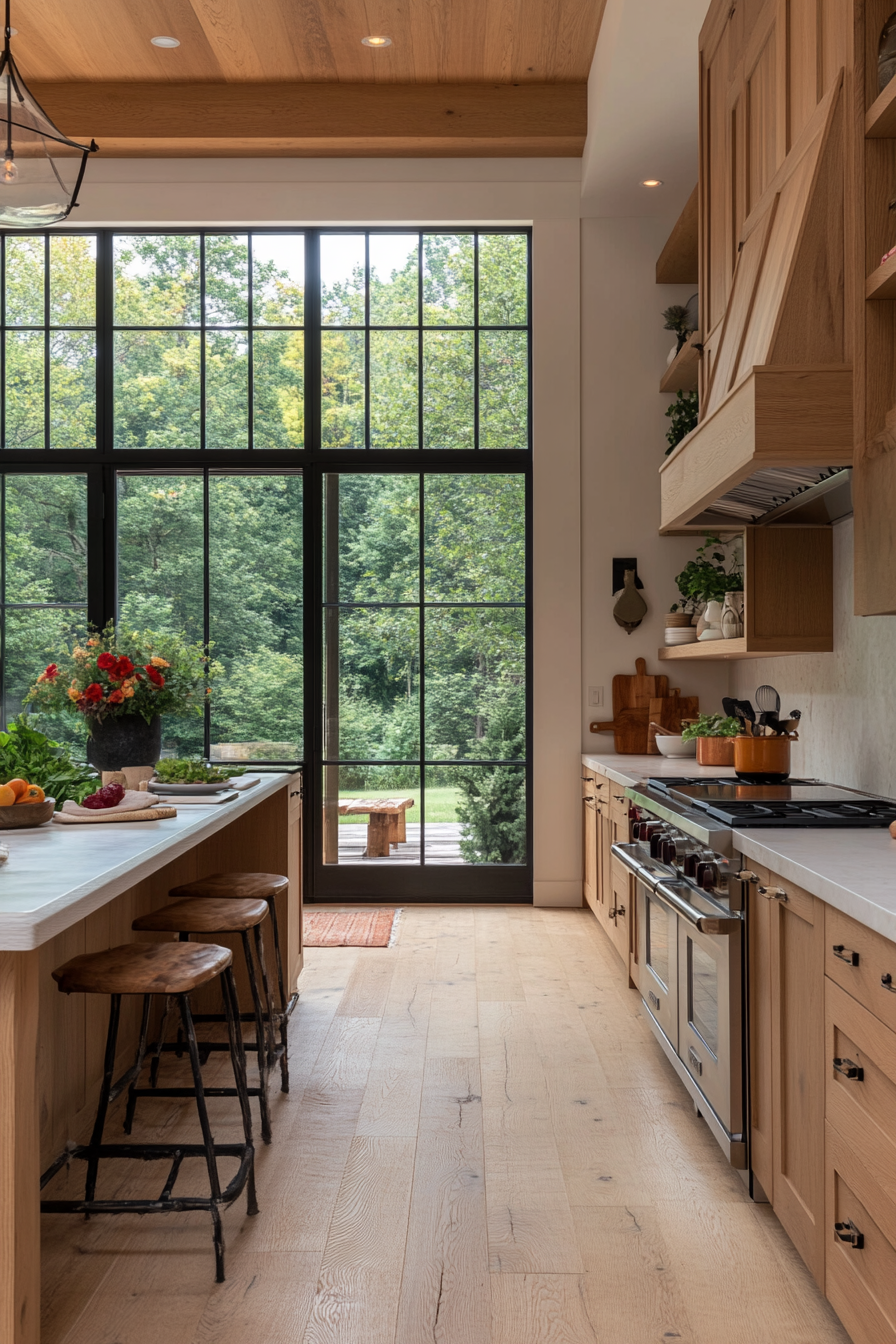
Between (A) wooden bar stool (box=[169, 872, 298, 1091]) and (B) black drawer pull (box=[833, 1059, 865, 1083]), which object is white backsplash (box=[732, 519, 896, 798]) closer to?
(B) black drawer pull (box=[833, 1059, 865, 1083])

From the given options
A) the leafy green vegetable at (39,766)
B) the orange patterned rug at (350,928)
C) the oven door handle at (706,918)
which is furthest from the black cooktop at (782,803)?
the orange patterned rug at (350,928)

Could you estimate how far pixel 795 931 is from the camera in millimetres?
2033

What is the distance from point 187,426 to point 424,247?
1.51 metres

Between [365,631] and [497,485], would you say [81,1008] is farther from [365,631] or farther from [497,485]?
[497,485]

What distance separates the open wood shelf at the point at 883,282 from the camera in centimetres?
218

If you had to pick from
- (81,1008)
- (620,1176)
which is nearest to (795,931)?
(620,1176)

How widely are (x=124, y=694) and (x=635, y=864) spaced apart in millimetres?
1584

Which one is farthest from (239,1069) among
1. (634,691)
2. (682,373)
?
(682,373)

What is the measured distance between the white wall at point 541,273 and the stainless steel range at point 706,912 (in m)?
Result: 1.86

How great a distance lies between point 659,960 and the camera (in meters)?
3.19

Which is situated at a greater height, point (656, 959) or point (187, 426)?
point (187, 426)

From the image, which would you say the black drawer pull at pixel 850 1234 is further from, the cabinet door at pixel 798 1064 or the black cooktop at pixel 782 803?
the black cooktop at pixel 782 803

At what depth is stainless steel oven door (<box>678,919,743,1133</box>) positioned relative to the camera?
2.32 metres

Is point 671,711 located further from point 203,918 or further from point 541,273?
point 203,918
